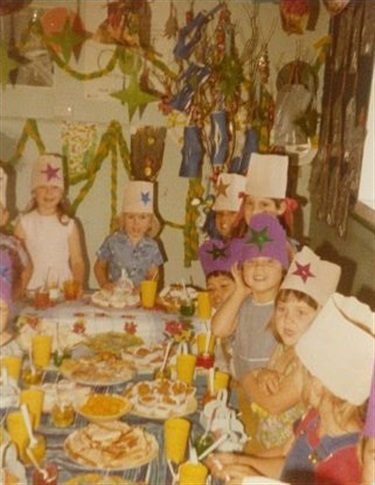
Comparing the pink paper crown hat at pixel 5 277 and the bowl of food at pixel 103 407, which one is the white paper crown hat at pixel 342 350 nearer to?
the bowl of food at pixel 103 407

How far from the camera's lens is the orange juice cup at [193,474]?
0.82 metres

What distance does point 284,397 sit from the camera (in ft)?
3.11

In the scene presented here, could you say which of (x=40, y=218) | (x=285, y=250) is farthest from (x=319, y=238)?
(x=40, y=218)

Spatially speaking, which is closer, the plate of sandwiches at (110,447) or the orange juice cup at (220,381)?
the plate of sandwiches at (110,447)

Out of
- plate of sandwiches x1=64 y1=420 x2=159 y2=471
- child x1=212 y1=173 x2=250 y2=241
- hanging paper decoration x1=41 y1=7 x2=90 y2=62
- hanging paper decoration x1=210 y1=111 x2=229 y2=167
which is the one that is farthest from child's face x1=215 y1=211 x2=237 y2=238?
plate of sandwiches x1=64 y1=420 x2=159 y2=471

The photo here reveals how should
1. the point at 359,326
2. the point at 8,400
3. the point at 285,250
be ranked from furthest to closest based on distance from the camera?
the point at 285,250
the point at 8,400
the point at 359,326

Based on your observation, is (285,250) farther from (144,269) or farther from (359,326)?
(144,269)

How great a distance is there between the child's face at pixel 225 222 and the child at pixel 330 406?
18.8 inches

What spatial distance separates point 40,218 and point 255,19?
1.79ft

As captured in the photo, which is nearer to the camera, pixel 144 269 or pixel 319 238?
pixel 144 269

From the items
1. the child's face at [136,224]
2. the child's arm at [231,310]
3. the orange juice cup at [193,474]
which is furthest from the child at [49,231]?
the orange juice cup at [193,474]

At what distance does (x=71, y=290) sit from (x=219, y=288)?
0.27 m

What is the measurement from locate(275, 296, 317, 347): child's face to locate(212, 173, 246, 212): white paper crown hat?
13.2 inches

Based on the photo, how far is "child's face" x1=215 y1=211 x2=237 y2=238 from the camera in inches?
52.4
